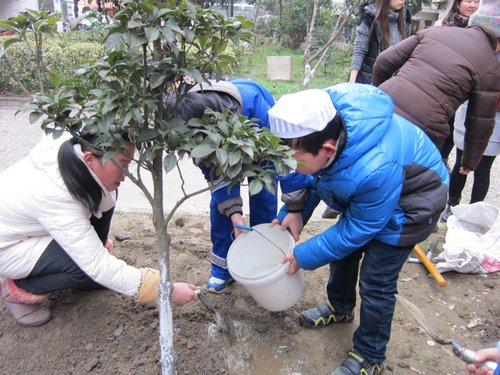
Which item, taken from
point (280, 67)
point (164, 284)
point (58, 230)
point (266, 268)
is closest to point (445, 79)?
point (266, 268)

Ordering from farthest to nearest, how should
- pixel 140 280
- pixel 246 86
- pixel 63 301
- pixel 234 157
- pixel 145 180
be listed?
1. pixel 145 180
2. pixel 63 301
3. pixel 246 86
4. pixel 140 280
5. pixel 234 157

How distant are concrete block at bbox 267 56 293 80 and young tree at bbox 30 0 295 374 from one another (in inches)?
341

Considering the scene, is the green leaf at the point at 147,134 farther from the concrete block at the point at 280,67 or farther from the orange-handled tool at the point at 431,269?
the concrete block at the point at 280,67

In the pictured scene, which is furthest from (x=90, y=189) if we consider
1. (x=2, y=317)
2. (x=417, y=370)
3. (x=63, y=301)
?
(x=417, y=370)

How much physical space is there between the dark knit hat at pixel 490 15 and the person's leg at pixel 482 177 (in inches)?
44.2

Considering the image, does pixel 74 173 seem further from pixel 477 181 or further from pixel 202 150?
pixel 477 181

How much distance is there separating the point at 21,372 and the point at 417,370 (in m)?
1.67

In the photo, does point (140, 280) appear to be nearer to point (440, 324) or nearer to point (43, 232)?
point (43, 232)

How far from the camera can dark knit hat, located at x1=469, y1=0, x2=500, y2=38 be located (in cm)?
194

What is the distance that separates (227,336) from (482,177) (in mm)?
2126

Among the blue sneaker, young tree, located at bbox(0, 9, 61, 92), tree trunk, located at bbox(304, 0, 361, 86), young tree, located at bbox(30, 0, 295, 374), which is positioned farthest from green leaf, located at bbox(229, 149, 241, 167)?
tree trunk, located at bbox(304, 0, 361, 86)

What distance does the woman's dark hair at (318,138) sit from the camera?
55.6 inches

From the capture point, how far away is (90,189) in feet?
5.44

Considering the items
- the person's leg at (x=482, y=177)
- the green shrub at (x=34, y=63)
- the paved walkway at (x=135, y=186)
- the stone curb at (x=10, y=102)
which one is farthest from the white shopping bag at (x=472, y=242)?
the stone curb at (x=10, y=102)
